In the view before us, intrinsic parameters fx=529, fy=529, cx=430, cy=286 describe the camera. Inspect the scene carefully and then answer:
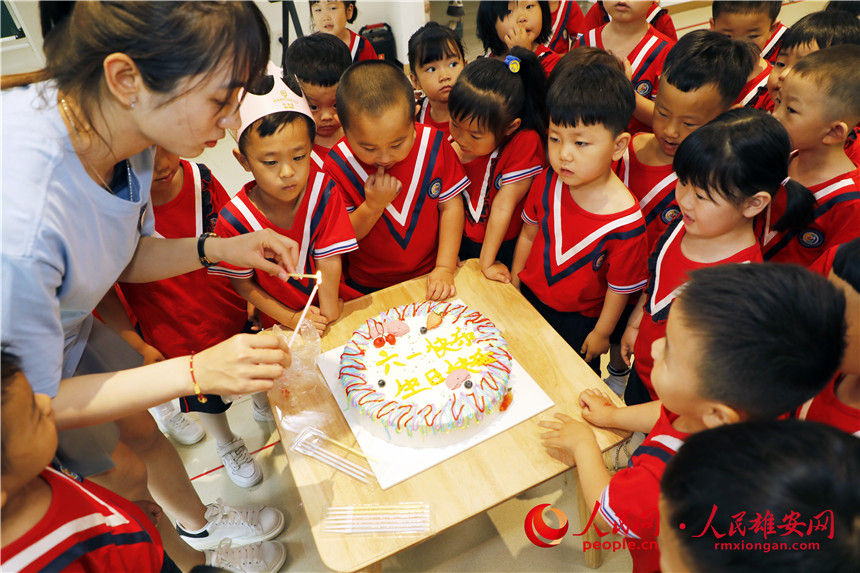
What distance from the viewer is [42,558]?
83 centimetres

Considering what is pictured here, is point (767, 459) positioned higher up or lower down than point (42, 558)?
higher up

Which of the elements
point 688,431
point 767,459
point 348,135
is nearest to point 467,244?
point 348,135

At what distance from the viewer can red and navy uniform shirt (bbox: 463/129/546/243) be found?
1.88 meters

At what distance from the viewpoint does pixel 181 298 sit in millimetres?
1674

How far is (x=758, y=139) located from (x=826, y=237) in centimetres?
52

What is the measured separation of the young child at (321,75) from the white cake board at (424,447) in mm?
1183

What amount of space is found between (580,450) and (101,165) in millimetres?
1161

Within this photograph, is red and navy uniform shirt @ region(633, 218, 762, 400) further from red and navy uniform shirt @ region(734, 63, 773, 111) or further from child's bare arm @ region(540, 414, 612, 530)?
red and navy uniform shirt @ region(734, 63, 773, 111)

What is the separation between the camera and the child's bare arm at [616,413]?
1206mm

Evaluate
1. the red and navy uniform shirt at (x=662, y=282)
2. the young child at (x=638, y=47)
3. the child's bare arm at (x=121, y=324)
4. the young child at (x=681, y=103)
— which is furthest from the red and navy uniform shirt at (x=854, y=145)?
the child's bare arm at (x=121, y=324)

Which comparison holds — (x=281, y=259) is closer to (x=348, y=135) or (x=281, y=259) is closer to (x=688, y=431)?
(x=348, y=135)

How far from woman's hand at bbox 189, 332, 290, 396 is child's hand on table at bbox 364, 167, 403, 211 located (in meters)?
0.77

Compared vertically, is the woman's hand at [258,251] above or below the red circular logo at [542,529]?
above

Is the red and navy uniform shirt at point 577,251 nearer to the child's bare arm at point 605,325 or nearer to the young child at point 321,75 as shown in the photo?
the child's bare arm at point 605,325
